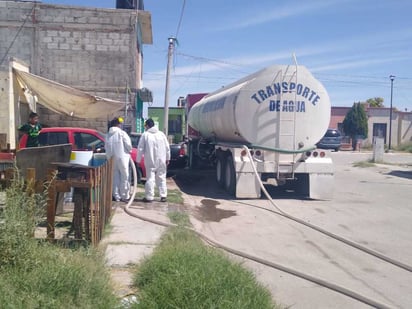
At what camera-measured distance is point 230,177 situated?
13.0m

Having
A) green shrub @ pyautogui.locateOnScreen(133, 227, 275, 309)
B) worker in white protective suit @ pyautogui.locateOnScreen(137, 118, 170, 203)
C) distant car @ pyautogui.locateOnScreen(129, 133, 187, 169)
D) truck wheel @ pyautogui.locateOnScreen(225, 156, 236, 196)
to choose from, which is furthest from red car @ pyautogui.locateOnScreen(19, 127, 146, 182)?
distant car @ pyautogui.locateOnScreen(129, 133, 187, 169)

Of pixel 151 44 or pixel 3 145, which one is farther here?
pixel 151 44

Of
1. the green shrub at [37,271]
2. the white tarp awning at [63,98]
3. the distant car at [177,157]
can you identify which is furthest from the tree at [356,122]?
the green shrub at [37,271]

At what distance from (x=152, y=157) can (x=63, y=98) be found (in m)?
4.71

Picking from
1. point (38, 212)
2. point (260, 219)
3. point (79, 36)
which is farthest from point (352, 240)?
point (79, 36)

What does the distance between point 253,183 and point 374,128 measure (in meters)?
44.4

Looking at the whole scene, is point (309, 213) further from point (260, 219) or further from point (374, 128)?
point (374, 128)

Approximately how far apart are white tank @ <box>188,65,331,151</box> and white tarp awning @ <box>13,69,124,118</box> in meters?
4.18

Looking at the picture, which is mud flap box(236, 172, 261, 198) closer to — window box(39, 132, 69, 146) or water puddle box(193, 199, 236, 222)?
water puddle box(193, 199, 236, 222)

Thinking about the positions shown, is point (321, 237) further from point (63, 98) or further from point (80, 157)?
point (63, 98)

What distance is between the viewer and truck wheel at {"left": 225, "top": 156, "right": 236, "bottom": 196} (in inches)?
496

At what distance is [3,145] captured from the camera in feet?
34.6

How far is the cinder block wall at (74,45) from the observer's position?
19.1 metres

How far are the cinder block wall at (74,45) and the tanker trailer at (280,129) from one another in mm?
8376
